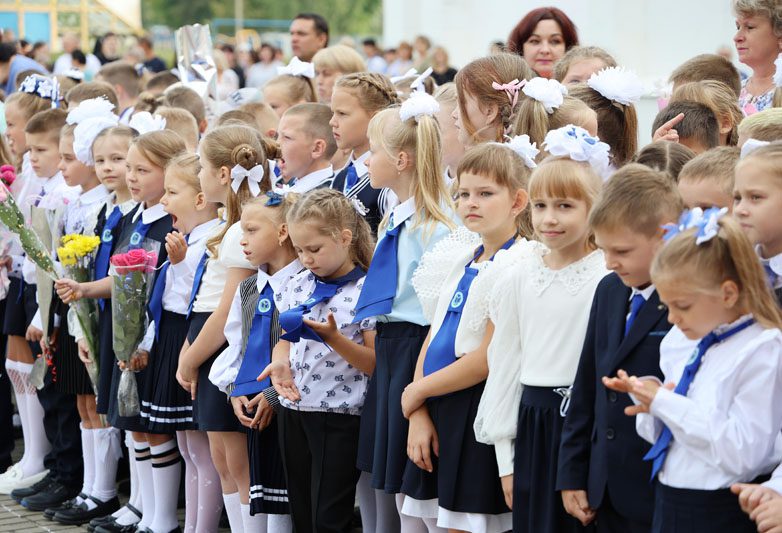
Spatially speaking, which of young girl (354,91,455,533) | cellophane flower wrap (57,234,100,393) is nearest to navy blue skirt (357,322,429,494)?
young girl (354,91,455,533)

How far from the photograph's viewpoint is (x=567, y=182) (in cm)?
361

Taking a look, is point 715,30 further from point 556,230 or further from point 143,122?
point 556,230

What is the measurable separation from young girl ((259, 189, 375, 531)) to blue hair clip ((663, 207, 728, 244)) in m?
1.76

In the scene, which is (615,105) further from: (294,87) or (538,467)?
(294,87)

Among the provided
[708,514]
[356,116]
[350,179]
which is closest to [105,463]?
[350,179]

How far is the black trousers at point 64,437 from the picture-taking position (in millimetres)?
6859

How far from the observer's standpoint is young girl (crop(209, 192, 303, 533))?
4914 millimetres

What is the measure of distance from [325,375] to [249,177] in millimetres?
1155

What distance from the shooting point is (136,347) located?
5746mm

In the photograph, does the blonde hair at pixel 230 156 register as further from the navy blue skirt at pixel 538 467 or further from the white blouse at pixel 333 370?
the navy blue skirt at pixel 538 467

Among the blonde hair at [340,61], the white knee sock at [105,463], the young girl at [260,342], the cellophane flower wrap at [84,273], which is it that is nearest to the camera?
the young girl at [260,342]

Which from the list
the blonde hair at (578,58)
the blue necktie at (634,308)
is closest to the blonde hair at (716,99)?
the blonde hair at (578,58)

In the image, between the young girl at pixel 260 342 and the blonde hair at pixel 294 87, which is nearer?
the young girl at pixel 260 342

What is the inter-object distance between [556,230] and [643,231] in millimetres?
379
